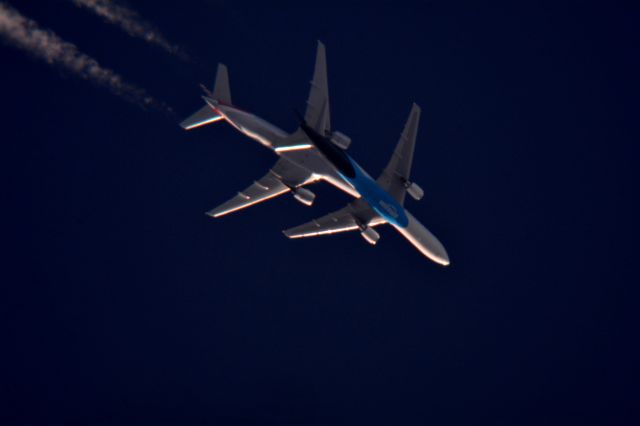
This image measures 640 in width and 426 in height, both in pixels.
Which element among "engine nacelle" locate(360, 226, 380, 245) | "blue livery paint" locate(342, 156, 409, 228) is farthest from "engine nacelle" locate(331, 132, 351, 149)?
"engine nacelle" locate(360, 226, 380, 245)

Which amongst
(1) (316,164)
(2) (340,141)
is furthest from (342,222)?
(2) (340,141)

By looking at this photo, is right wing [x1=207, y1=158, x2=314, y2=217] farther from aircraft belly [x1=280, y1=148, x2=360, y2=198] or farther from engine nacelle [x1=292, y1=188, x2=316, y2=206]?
aircraft belly [x1=280, y1=148, x2=360, y2=198]

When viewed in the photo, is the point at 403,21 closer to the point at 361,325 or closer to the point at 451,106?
the point at 451,106

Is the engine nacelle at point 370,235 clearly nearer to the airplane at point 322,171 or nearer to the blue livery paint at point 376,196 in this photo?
the airplane at point 322,171

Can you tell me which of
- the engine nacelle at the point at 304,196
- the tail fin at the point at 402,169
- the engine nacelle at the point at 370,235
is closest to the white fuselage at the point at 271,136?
the engine nacelle at the point at 304,196

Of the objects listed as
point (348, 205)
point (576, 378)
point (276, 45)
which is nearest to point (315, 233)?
point (348, 205)

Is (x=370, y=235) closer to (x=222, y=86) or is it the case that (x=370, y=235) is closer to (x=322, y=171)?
(x=322, y=171)
